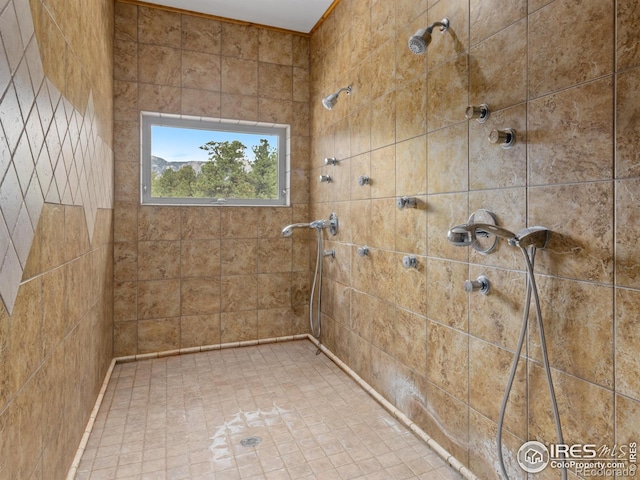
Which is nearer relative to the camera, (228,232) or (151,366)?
(151,366)

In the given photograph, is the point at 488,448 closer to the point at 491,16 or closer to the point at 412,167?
the point at 412,167

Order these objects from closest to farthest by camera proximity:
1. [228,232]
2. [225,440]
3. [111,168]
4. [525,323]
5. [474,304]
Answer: [525,323] < [474,304] < [225,440] < [111,168] < [228,232]

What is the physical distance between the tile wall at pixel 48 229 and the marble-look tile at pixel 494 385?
154cm

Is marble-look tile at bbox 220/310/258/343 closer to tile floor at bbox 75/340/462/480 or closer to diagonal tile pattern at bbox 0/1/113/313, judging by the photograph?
tile floor at bbox 75/340/462/480

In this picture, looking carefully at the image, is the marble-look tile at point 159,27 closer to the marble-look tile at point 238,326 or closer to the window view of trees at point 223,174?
the window view of trees at point 223,174

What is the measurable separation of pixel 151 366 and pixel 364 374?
155 cm

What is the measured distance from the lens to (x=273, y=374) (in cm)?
264

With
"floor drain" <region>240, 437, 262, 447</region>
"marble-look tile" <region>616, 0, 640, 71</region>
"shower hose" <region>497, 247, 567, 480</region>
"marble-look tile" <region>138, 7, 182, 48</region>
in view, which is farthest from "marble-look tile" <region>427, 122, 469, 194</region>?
"marble-look tile" <region>138, 7, 182, 48</region>

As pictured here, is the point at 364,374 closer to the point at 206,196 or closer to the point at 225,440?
the point at 225,440

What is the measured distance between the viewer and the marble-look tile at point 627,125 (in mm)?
992

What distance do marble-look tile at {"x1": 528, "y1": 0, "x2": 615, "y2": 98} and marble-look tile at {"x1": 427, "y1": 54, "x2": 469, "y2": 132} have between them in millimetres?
321

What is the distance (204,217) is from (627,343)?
2683 millimetres

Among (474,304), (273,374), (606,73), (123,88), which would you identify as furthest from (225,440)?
(123,88)

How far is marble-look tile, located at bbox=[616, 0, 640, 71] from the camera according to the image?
0.99 metres
